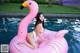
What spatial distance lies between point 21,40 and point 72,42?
2265 millimetres

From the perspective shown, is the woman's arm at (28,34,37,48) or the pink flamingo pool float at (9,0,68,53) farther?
the woman's arm at (28,34,37,48)

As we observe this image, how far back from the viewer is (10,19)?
9.67 metres

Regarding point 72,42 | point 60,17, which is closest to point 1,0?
point 60,17

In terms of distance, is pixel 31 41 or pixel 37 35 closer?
pixel 31 41

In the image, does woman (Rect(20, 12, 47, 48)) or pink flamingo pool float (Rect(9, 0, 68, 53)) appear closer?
pink flamingo pool float (Rect(9, 0, 68, 53))

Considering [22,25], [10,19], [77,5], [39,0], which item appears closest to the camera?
[22,25]

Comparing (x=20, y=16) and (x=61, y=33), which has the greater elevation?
(x=61, y=33)

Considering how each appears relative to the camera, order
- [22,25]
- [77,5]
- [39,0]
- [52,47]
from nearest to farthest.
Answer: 1. [52,47]
2. [22,25]
3. [77,5]
4. [39,0]

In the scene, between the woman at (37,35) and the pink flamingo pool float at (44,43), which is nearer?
the pink flamingo pool float at (44,43)

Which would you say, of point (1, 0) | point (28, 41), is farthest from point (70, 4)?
point (28, 41)

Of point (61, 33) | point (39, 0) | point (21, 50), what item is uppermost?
point (61, 33)

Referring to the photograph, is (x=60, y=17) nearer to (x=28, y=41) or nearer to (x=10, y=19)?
(x=10, y=19)

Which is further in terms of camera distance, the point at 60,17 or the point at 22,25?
the point at 60,17

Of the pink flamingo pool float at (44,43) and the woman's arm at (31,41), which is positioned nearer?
the pink flamingo pool float at (44,43)
